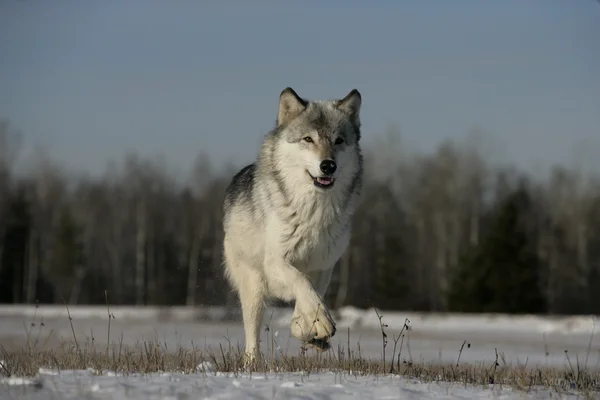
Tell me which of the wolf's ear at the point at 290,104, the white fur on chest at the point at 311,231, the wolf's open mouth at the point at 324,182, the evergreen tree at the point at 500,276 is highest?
the wolf's ear at the point at 290,104

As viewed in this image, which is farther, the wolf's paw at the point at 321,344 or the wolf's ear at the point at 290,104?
the wolf's ear at the point at 290,104

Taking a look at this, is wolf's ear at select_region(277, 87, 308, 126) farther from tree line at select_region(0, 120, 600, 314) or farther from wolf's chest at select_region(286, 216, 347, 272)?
tree line at select_region(0, 120, 600, 314)

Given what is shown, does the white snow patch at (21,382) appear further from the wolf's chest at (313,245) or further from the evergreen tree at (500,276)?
the evergreen tree at (500,276)

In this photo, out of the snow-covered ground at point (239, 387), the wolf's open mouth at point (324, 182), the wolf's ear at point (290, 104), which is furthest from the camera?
the wolf's ear at point (290, 104)

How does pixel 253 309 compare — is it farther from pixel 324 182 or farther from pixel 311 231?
pixel 324 182

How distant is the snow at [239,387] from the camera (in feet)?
18.2

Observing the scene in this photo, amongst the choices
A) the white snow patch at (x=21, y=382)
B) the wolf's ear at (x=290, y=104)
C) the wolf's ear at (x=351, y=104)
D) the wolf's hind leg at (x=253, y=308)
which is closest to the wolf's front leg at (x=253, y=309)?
the wolf's hind leg at (x=253, y=308)

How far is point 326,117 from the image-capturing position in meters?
8.67

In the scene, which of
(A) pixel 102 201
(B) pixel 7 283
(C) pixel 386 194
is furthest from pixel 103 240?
(C) pixel 386 194

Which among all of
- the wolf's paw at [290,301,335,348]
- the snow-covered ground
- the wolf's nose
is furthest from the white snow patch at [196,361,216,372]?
the wolf's nose

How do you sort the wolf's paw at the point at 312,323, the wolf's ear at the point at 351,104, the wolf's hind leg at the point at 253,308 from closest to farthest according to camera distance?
the wolf's paw at the point at 312,323, the wolf's ear at the point at 351,104, the wolf's hind leg at the point at 253,308

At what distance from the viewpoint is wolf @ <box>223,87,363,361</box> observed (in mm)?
8102

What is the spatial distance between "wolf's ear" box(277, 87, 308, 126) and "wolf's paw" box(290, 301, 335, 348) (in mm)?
2191

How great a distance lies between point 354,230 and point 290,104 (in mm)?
36296
